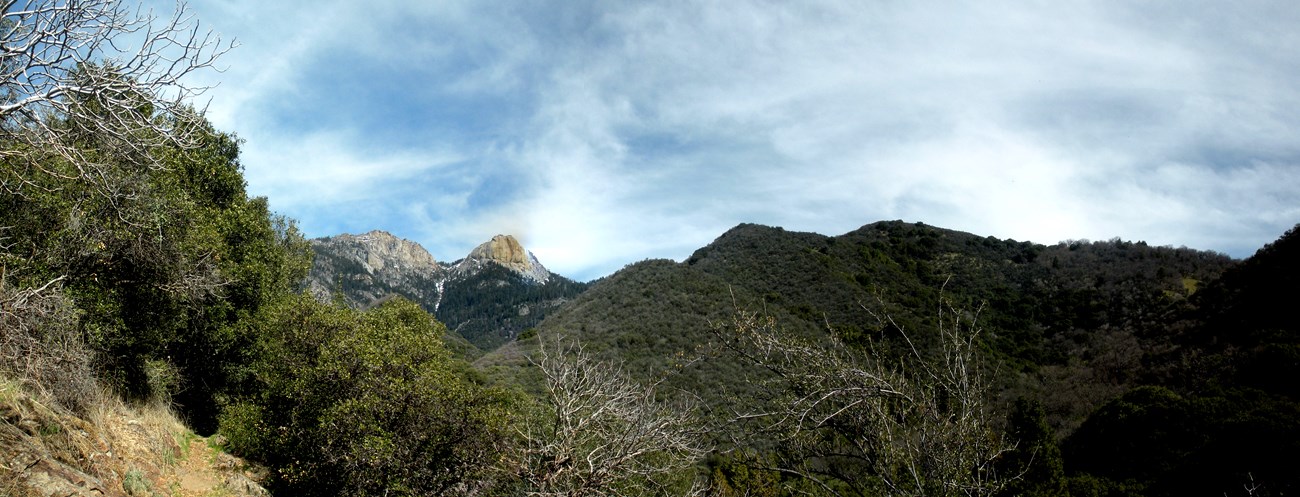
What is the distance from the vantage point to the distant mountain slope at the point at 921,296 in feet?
128

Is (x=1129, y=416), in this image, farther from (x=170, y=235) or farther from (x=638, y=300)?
(x=638, y=300)

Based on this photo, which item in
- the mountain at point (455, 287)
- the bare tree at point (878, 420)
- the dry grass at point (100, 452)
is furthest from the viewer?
the mountain at point (455, 287)

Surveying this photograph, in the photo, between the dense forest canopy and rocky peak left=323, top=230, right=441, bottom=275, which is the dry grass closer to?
the dense forest canopy

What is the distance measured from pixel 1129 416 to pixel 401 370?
27497 millimetres

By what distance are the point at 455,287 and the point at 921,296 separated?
486 feet

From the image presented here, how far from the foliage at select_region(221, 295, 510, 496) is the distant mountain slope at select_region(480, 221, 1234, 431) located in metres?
18.1

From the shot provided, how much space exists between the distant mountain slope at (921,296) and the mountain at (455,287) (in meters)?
70.2

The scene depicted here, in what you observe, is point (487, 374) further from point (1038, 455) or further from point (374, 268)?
point (374, 268)

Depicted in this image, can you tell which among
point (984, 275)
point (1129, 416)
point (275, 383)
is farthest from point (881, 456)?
point (984, 275)

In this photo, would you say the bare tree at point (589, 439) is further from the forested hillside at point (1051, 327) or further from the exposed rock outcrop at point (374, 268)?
the exposed rock outcrop at point (374, 268)

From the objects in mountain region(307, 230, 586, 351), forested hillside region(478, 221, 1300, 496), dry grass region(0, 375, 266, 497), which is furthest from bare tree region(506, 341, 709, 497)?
mountain region(307, 230, 586, 351)

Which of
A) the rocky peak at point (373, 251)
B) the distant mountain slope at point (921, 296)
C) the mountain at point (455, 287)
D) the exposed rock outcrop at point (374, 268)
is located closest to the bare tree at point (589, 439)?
the distant mountain slope at point (921, 296)

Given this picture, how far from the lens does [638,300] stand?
179 ft

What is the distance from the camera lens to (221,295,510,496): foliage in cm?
1348
